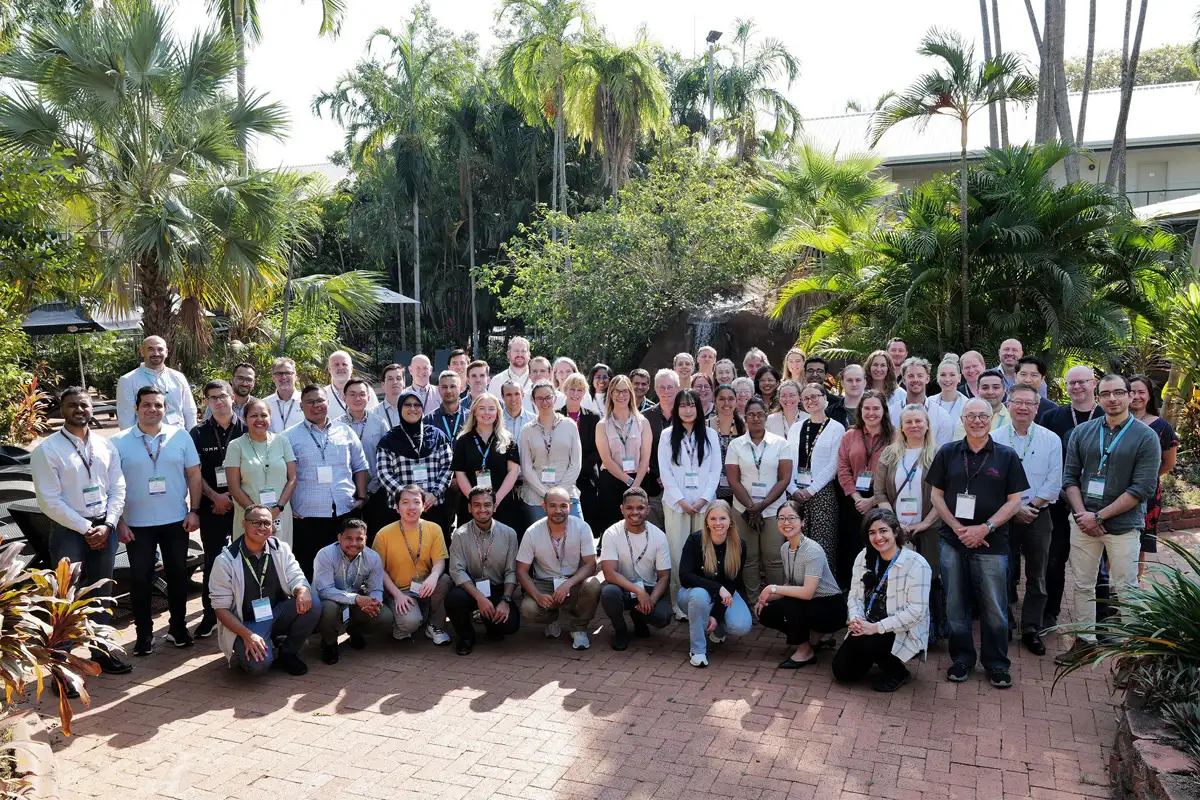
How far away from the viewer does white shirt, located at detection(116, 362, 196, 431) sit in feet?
23.1

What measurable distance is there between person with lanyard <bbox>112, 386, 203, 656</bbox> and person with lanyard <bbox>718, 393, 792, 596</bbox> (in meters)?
3.75

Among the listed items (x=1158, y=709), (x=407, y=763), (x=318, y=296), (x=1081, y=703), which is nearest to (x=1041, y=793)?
(x=1158, y=709)

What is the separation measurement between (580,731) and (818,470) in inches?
105

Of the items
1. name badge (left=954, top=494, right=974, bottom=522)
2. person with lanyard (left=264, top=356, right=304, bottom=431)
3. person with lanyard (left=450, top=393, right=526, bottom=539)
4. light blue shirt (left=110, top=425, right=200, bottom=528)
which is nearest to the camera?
name badge (left=954, top=494, right=974, bottom=522)

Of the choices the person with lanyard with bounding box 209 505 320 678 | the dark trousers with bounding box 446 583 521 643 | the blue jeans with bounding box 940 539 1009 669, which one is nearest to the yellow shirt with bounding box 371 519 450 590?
the dark trousers with bounding box 446 583 521 643

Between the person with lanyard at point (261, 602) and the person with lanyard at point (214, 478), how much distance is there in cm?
75

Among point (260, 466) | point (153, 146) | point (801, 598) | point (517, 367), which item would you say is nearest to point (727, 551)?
point (801, 598)

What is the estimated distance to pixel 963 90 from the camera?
10.6 metres

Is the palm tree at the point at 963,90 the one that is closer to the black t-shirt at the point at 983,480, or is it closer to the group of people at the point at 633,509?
the group of people at the point at 633,509

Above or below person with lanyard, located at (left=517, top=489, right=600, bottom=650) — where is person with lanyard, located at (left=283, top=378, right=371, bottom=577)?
above

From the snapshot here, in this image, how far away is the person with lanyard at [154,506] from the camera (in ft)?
20.5

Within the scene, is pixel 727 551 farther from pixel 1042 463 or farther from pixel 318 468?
pixel 318 468

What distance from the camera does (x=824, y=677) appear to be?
5.86m

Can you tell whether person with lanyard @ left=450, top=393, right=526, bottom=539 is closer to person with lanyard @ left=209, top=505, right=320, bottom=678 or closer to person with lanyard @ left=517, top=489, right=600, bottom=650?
person with lanyard @ left=517, top=489, right=600, bottom=650
